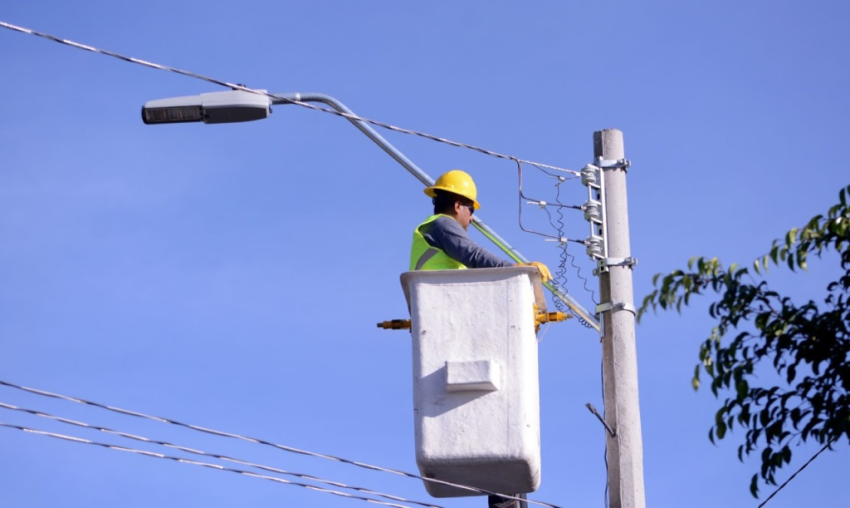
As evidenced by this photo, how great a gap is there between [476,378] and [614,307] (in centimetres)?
144

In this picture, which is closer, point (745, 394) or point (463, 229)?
point (745, 394)

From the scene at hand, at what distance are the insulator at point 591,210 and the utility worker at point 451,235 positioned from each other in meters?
0.72

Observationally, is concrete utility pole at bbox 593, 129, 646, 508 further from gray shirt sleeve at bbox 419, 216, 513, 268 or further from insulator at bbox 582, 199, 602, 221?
gray shirt sleeve at bbox 419, 216, 513, 268

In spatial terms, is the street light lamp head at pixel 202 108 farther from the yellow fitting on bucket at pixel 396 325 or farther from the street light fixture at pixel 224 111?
the yellow fitting on bucket at pixel 396 325

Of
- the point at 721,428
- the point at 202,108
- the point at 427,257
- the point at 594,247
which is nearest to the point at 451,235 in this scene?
the point at 427,257

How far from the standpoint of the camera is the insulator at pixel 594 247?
9.18 meters

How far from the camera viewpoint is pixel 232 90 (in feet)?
30.2

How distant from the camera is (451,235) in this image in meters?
8.69

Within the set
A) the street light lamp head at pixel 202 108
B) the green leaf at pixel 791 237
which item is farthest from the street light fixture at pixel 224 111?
the green leaf at pixel 791 237

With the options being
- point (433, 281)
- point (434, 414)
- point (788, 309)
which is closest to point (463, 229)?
point (433, 281)

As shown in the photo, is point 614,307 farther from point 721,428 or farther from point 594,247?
point 721,428

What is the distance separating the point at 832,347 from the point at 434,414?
241 cm

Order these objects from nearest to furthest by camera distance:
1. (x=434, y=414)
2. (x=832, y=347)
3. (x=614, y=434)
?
1. (x=832, y=347)
2. (x=434, y=414)
3. (x=614, y=434)

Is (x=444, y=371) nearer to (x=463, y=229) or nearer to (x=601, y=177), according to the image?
(x=463, y=229)
